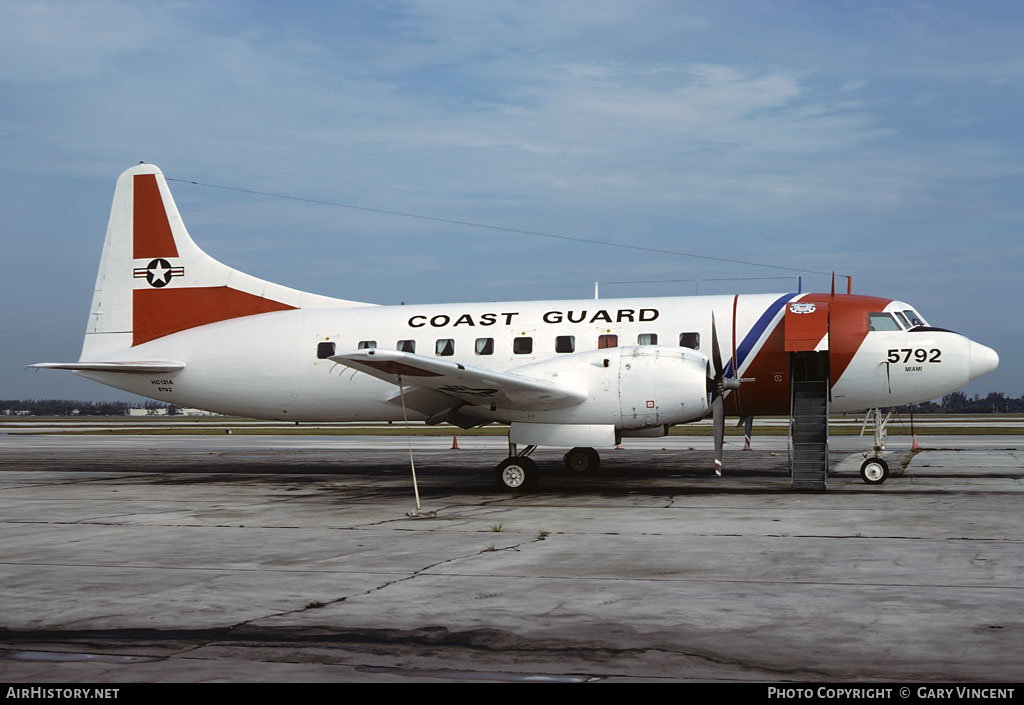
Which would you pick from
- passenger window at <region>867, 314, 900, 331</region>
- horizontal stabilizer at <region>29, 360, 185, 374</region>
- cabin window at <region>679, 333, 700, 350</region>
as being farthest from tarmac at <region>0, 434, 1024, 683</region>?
horizontal stabilizer at <region>29, 360, 185, 374</region>

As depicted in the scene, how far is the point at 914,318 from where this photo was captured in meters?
20.6

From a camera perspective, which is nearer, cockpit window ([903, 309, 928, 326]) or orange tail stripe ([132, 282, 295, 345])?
cockpit window ([903, 309, 928, 326])

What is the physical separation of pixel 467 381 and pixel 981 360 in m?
11.1

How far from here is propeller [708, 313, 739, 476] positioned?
19312 millimetres

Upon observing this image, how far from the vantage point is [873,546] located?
12062mm

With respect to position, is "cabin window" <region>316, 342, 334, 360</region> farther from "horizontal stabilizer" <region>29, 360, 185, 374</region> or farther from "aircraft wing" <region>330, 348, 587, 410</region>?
"aircraft wing" <region>330, 348, 587, 410</region>

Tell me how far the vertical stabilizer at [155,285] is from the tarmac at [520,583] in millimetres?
5672

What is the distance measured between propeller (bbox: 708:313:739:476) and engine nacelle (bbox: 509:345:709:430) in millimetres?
602

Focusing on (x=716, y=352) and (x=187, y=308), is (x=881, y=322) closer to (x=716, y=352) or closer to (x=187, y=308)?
(x=716, y=352)

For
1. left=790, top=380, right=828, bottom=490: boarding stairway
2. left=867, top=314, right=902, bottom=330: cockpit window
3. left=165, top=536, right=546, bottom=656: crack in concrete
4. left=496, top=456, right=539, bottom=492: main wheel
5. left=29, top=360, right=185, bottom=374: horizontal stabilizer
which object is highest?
Answer: left=867, top=314, right=902, bottom=330: cockpit window

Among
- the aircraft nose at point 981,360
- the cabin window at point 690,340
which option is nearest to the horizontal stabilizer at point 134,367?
the cabin window at point 690,340

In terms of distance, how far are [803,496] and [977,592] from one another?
30.1 ft

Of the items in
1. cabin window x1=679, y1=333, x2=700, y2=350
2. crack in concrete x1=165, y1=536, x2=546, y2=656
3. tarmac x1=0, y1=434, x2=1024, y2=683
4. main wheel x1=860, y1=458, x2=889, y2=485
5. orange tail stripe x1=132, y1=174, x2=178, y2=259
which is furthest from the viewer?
orange tail stripe x1=132, y1=174, x2=178, y2=259

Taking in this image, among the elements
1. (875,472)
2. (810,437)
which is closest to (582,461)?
(810,437)
